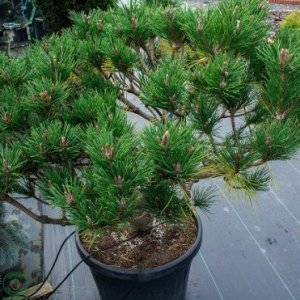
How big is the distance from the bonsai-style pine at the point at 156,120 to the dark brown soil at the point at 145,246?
409 millimetres

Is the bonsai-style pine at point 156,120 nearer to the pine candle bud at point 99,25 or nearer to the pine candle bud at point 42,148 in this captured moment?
the pine candle bud at point 42,148

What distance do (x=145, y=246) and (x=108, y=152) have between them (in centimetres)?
75

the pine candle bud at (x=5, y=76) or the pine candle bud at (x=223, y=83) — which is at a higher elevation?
the pine candle bud at (x=223, y=83)

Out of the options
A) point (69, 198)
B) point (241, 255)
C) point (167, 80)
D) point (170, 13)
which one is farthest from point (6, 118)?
point (241, 255)

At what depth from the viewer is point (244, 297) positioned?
170 centimetres

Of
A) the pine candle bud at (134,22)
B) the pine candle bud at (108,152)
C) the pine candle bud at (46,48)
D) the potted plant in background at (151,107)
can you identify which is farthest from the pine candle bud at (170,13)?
the pine candle bud at (108,152)

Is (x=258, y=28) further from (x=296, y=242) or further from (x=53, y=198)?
(x=296, y=242)

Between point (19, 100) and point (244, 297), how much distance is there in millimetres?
1238

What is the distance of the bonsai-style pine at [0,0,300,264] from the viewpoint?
82cm

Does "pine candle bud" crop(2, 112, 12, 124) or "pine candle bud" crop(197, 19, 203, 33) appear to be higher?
"pine candle bud" crop(197, 19, 203, 33)

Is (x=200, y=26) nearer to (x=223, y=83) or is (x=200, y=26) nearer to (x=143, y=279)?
(x=223, y=83)

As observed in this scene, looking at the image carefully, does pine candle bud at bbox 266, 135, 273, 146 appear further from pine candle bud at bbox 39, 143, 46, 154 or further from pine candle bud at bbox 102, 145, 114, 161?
pine candle bud at bbox 39, 143, 46, 154

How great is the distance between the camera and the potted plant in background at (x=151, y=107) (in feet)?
2.69

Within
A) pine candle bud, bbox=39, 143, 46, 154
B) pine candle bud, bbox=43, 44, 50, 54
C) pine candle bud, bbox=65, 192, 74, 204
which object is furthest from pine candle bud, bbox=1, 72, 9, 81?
pine candle bud, bbox=65, 192, 74, 204
